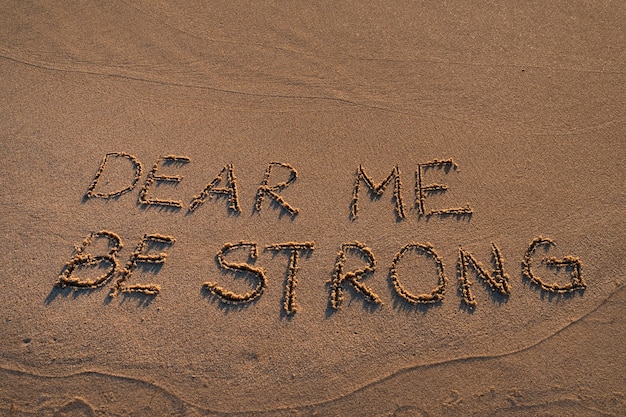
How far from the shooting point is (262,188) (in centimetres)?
409

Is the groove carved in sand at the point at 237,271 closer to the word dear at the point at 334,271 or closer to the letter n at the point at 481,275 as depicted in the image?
the word dear at the point at 334,271

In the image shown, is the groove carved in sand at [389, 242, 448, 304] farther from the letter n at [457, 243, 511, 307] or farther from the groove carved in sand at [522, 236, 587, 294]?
the groove carved in sand at [522, 236, 587, 294]

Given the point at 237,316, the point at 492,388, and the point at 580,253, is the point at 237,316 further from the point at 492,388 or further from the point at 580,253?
the point at 580,253

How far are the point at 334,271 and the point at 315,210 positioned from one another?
609 millimetres

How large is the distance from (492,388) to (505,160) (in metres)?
2.05

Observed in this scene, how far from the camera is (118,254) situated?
371 centimetres

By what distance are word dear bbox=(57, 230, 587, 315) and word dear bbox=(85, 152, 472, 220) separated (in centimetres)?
35

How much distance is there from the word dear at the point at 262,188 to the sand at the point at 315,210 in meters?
0.02

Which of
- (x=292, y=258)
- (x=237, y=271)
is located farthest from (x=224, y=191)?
(x=292, y=258)

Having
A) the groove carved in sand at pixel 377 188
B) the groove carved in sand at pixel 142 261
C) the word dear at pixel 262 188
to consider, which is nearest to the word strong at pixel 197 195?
the word dear at pixel 262 188

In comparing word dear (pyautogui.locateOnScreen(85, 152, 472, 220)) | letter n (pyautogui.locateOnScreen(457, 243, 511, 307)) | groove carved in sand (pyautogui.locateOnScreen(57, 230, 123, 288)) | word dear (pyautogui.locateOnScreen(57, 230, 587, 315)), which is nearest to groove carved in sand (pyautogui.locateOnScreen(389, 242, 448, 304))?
word dear (pyautogui.locateOnScreen(57, 230, 587, 315))

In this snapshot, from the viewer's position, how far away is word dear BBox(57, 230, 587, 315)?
346 centimetres

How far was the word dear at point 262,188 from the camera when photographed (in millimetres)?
3945

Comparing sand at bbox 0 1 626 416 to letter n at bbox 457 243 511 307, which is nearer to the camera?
sand at bbox 0 1 626 416
